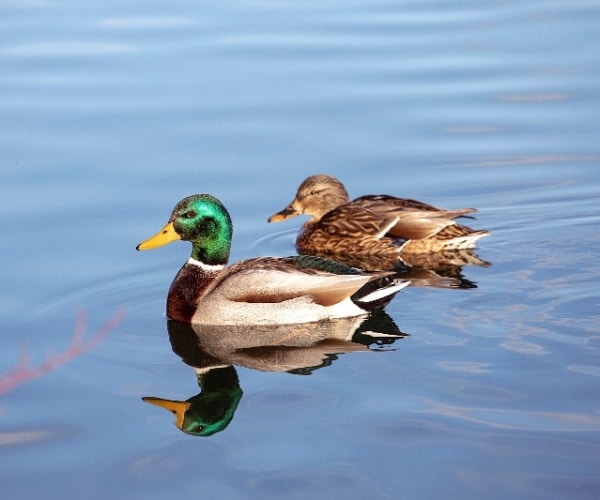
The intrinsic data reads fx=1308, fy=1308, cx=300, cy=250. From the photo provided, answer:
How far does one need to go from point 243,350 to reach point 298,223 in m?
3.83

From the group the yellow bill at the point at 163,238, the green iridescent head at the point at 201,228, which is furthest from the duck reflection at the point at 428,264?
the yellow bill at the point at 163,238

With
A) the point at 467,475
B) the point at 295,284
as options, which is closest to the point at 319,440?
the point at 467,475

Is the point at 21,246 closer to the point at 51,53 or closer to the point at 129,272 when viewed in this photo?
the point at 129,272

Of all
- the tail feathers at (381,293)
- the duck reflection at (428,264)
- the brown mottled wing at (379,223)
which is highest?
the brown mottled wing at (379,223)

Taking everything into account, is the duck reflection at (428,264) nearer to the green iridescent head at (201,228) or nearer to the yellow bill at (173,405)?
the green iridescent head at (201,228)

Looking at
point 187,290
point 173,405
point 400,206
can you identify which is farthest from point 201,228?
point 173,405

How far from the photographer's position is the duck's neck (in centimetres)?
936

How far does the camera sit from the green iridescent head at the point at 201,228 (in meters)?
9.69

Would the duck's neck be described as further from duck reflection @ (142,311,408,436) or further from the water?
the water

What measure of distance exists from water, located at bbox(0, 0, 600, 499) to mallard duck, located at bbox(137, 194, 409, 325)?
26 cm

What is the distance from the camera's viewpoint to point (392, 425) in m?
7.11

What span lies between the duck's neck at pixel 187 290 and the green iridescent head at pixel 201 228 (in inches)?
5.1

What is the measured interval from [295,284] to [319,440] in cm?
246

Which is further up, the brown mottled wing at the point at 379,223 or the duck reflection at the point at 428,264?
the brown mottled wing at the point at 379,223
